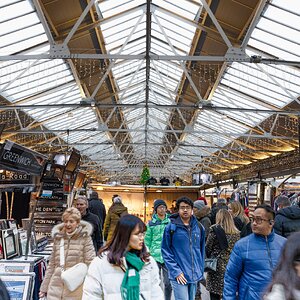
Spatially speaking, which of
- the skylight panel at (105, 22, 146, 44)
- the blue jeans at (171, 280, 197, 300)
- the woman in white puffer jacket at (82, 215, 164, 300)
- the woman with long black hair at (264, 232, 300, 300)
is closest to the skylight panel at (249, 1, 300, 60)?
the skylight panel at (105, 22, 146, 44)

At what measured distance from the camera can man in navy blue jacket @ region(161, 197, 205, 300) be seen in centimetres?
429

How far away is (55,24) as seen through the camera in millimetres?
9742

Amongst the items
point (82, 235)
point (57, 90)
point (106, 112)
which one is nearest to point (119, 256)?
point (82, 235)

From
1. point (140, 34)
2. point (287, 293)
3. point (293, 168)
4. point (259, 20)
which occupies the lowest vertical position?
point (287, 293)

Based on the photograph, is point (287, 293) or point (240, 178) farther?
point (240, 178)

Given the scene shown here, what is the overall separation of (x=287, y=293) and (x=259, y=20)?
28.7 ft

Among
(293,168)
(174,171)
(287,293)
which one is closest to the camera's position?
(287,293)

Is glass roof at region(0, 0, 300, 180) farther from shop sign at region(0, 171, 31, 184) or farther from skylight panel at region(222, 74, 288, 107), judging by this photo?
shop sign at region(0, 171, 31, 184)

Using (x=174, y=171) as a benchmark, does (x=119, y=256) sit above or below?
below

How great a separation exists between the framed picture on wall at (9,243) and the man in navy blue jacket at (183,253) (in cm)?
194

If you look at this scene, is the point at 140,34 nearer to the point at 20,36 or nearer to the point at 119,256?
the point at 20,36

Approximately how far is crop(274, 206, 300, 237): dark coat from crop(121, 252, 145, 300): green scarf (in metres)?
2.39

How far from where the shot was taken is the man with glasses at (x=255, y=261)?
307 cm

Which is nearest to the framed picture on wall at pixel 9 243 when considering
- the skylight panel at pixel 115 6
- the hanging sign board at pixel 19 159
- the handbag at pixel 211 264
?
the hanging sign board at pixel 19 159
